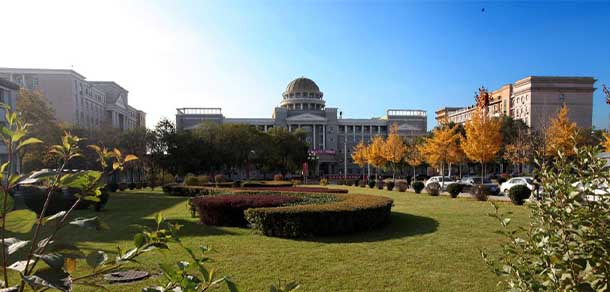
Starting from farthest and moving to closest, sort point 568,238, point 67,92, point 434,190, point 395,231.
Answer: point 67,92, point 434,190, point 395,231, point 568,238

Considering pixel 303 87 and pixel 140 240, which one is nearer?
pixel 140 240

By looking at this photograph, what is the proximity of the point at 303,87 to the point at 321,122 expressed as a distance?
31.0ft

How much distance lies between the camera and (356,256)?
656 centimetres

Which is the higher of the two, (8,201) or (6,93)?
(6,93)

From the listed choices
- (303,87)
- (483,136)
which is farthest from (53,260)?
(303,87)

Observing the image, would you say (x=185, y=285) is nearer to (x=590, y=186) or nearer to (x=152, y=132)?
(x=590, y=186)

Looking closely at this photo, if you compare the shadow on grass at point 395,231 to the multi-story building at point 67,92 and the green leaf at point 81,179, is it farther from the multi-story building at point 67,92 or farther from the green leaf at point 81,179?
the multi-story building at point 67,92

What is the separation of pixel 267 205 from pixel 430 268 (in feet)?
18.5

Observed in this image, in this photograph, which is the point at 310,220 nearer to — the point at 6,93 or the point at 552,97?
the point at 6,93

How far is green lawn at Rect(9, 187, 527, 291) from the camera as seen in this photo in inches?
203

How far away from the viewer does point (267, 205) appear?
10.5m

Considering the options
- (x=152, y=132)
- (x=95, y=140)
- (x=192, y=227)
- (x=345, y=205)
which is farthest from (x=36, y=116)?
(x=345, y=205)

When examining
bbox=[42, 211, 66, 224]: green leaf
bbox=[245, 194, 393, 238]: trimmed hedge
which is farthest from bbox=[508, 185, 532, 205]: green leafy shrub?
bbox=[42, 211, 66, 224]: green leaf

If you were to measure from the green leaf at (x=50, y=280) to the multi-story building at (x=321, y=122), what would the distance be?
225ft
